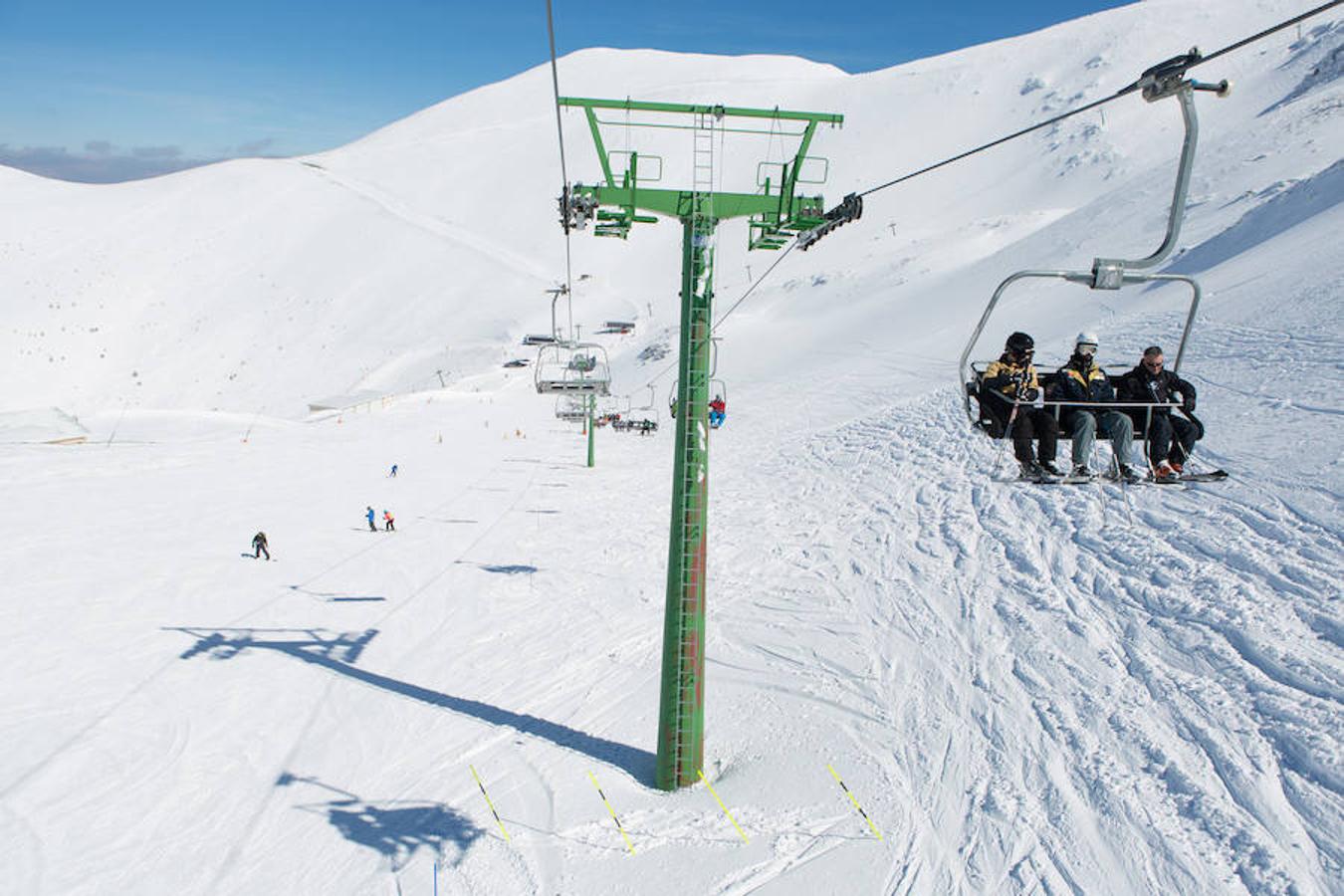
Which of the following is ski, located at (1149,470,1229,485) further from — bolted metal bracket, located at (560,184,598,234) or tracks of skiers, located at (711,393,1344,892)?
bolted metal bracket, located at (560,184,598,234)

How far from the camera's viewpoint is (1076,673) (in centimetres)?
1153

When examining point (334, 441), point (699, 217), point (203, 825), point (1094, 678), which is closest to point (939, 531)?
point (1094, 678)

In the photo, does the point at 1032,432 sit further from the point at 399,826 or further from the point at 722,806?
the point at 399,826

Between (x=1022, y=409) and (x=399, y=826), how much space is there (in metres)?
8.72

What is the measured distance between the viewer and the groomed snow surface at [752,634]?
9406 mm

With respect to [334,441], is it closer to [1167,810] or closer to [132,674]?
[132,674]

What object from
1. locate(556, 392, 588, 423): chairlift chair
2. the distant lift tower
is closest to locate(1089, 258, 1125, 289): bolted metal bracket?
the distant lift tower

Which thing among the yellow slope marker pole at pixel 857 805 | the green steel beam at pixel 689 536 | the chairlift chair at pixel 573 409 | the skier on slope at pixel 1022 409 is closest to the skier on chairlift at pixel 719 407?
the chairlift chair at pixel 573 409

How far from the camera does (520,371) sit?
2301 inches

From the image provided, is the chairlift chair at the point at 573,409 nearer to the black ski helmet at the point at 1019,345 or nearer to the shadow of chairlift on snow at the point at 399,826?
the shadow of chairlift on snow at the point at 399,826

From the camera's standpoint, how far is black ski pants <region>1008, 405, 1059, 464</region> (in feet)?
26.3

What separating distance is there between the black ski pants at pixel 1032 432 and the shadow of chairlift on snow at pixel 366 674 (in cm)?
642

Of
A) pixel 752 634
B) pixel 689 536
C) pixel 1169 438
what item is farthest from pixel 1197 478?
pixel 752 634

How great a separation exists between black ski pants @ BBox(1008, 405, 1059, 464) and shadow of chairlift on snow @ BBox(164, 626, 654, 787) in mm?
6416
